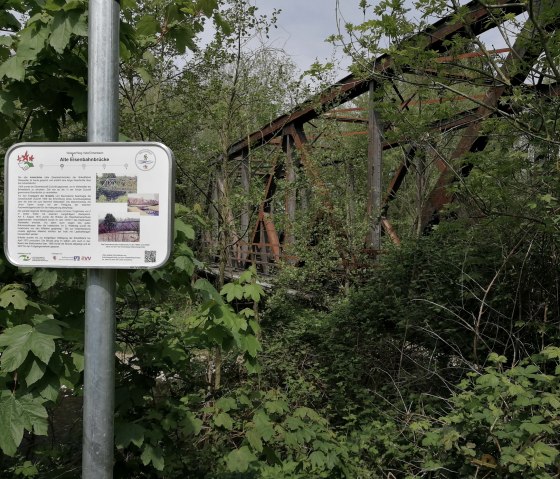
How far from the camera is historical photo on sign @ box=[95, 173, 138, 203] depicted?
63.8 inches

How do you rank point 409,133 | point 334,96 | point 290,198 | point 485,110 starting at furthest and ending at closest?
point 290,198, point 334,96, point 485,110, point 409,133

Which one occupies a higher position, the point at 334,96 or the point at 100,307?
the point at 334,96

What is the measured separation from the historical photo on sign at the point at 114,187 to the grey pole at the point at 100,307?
13 cm

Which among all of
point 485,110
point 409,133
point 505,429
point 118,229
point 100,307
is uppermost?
point 485,110

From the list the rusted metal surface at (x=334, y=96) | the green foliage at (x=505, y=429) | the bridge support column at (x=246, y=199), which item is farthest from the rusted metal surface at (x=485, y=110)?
the bridge support column at (x=246, y=199)

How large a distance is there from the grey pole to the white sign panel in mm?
75

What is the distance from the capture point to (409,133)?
502cm

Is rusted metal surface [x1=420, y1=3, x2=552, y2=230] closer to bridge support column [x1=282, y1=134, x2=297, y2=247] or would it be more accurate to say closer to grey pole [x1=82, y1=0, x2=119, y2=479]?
bridge support column [x1=282, y1=134, x2=297, y2=247]

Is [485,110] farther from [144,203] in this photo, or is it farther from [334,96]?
[144,203]

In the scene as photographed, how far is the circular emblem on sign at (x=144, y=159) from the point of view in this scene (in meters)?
1.62

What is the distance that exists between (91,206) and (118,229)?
111 mm

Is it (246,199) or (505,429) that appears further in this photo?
(246,199)

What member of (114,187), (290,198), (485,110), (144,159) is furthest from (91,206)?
(290,198)

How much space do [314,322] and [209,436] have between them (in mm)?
3631
